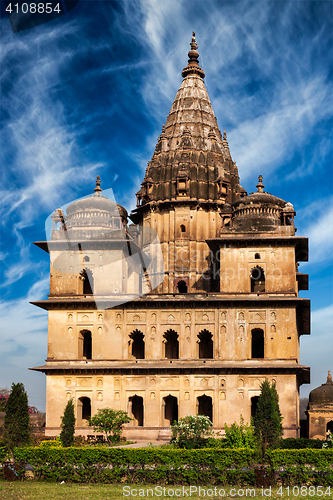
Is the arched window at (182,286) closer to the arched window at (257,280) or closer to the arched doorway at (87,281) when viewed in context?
the arched window at (257,280)

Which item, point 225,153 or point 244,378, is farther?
point 225,153

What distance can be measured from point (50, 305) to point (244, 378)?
1327cm

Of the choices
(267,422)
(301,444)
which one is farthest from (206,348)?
(267,422)

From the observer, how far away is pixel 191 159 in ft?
160

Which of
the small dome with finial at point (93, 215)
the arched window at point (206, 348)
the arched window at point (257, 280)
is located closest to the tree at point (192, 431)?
the arched window at point (206, 348)

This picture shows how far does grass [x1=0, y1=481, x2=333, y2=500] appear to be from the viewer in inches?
862

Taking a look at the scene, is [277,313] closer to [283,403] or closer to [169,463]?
[283,403]

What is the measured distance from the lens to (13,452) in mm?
26484

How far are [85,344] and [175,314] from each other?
7235 millimetres

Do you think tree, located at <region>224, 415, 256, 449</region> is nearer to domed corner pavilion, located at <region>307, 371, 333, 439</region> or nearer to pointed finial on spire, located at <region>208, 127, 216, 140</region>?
domed corner pavilion, located at <region>307, 371, 333, 439</region>

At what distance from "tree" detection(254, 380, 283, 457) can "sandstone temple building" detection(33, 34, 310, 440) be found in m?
11.0

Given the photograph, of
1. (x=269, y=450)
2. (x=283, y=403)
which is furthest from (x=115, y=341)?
(x=269, y=450)

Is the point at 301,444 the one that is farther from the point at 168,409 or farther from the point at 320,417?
the point at 320,417

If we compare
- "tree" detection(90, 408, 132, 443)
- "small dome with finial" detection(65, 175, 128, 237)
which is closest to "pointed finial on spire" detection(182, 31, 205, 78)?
"small dome with finial" detection(65, 175, 128, 237)
